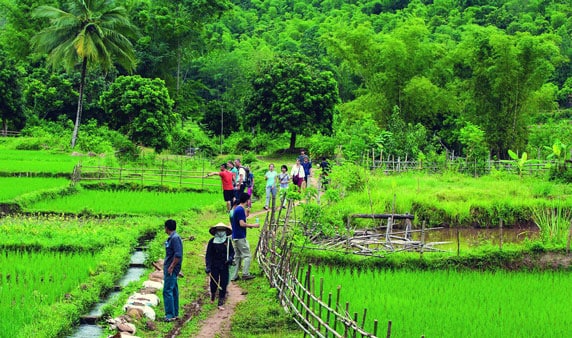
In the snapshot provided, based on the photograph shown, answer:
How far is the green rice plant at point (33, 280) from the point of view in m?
8.42

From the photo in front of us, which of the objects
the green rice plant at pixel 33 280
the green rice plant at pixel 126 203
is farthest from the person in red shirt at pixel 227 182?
the green rice plant at pixel 33 280

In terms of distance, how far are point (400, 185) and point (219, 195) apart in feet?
17.9

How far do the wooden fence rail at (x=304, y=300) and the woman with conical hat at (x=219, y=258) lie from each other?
75 cm

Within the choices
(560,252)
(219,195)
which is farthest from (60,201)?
(560,252)

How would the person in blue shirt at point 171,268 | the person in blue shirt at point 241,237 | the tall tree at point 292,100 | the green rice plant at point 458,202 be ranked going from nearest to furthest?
the person in blue shirt at point 171,268, the person in blue shirt at point 241,237, the green rice plant at point 458,202, the tall tree at point 292,100

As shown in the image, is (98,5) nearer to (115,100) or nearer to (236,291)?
(115,100)

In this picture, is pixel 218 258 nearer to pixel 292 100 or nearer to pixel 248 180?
pixel 248 180

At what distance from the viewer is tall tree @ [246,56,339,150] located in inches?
1346

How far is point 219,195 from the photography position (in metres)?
21.4

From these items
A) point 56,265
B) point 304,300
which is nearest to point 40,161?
point 56,265

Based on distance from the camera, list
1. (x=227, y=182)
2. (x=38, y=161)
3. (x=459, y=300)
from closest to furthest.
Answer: (x=459, y=300) < (x=227, y=182) < (x=38, y=161)

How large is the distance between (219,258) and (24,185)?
42.8ft

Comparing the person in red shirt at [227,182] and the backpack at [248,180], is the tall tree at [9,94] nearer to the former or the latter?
the backpack at [248,180]

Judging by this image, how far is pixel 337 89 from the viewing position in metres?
36.2
